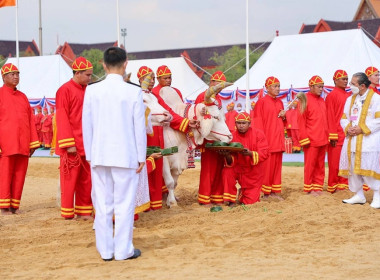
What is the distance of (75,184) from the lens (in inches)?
306

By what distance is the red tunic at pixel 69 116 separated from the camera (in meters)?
7.52

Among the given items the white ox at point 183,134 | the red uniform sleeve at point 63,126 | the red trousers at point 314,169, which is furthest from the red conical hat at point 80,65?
the red trousers at point 314,169

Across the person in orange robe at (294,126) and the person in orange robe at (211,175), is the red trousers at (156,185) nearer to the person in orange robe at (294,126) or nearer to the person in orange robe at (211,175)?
the person in orange robe at (211,175)

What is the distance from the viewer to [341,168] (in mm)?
8672

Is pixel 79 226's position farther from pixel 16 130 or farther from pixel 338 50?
pixel 338 50

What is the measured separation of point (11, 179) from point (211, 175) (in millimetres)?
2838

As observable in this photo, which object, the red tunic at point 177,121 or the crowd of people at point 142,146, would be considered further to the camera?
the red tunic at point 177,121

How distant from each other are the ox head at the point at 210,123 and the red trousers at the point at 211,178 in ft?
1.29

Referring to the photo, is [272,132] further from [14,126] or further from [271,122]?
[14,126]

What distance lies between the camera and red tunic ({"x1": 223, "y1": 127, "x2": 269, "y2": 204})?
28.0ft

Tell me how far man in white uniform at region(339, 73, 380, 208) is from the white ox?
172cm

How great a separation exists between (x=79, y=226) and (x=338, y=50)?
15.0 m

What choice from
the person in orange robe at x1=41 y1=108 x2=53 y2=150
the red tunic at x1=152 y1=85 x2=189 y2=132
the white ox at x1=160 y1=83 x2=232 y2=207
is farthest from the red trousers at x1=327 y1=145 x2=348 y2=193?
the person in orange robe at x1=41 y1=108 x2=53 y2=150

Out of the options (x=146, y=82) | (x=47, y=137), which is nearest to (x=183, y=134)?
(x=146, y=82)
